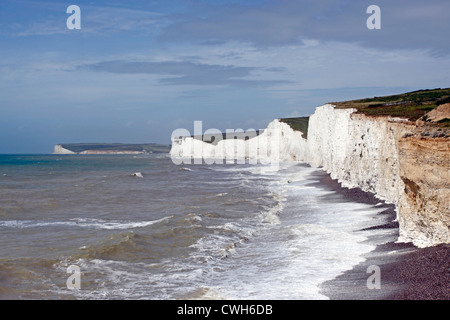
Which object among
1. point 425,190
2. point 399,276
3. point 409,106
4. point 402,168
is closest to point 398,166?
point 402,168

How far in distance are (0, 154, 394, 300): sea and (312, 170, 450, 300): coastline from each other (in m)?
0.49

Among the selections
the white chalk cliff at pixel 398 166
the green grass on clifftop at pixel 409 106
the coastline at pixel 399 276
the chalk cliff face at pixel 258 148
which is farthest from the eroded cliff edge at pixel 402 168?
the chalk cliff face at pixel 258 148

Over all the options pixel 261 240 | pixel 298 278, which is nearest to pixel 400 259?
pixel 298 278

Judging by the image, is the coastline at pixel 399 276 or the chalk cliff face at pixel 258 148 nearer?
the coastline at pixel 399 276

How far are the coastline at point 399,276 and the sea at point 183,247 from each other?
486 millimetres

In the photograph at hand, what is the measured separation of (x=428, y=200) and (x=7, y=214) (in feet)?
78.1

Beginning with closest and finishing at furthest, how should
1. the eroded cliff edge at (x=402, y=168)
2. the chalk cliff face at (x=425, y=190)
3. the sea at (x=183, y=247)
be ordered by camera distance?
1. the sea at (x=183, y=247)
2. the chalk cliff face at (x=425, y=190)
3. the eroded cliff edge at (x=402, y=168)

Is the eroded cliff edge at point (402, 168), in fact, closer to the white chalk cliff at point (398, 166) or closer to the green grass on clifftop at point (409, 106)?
the white chalk cliff at point (398, 166)

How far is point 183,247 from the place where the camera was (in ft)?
60.8

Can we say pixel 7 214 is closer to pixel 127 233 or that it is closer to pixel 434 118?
pixel 127 233

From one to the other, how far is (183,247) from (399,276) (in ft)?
28.7

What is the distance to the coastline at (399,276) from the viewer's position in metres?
11.1
